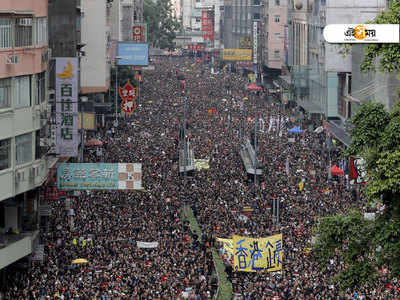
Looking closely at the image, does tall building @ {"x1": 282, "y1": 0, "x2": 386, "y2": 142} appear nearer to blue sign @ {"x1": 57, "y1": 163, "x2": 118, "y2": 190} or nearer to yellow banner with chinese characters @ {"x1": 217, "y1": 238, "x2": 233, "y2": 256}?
blue sign @ {"x1": 57, "y1": 163, "x2": 118, "y2": 190}

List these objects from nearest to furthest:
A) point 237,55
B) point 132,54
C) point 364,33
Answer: point 364,33
point 132,54
point 237,55

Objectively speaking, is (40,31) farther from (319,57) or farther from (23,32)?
(319,57)

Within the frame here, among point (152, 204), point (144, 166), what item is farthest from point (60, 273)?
point (144, 166)

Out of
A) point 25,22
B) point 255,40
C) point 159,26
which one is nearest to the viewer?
point 25,22

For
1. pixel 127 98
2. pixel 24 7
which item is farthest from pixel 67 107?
pixel 127 98

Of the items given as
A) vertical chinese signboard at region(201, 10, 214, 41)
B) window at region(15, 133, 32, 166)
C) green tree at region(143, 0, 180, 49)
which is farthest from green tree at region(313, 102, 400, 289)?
vertical chinese signboard at region(201, 10, 214, 41)

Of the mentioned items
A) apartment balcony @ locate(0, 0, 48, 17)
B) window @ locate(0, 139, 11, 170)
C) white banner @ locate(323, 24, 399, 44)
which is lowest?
window @ locate(0, 139, 11, 170)

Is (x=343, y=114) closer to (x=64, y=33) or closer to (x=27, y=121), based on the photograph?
(x=64, y=33)
